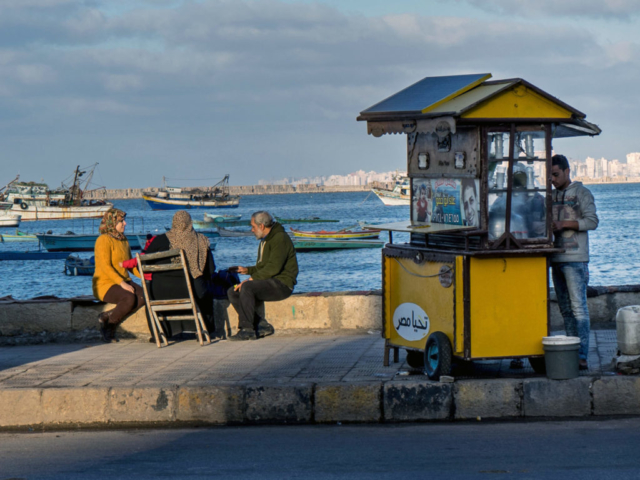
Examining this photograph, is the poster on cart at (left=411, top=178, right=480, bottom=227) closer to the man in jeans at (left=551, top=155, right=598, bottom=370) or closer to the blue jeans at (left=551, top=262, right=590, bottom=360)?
the man in jeans at (left=551, top=155, right=598, bottom=370)

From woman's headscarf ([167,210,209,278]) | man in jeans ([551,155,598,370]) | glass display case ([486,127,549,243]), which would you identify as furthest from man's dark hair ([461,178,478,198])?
woman's headscarf ([167,210,209,278])

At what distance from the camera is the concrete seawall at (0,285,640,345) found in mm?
9672

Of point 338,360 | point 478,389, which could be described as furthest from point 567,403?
point 338,360

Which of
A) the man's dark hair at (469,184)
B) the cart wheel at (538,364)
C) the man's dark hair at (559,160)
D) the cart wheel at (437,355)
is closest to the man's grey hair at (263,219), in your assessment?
the man's dark hair at (469,184)

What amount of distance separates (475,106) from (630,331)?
216 cm

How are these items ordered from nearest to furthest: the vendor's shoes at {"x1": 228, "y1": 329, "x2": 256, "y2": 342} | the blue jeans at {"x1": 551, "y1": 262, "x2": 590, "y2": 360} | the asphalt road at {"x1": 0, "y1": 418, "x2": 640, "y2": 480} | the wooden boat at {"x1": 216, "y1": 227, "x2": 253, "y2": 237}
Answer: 1. the asphalt road at {"x1": 0, "y1": 418, "x2": 640, "y2": 480}
2. the blue jeans at {"x1": 551, "y1": 262, "x2": 590, "y2": 360}
3. the vendor's shoes at {"x1": 228, "y1": 329, "x2": 256, "y2": 342}
4. the wooden boat at {"x1": 216, "y1": 227, "x2": 253, "y2": 237}

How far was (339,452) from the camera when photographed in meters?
5.64

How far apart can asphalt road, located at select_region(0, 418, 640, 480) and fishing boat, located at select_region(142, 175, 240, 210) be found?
484 feet

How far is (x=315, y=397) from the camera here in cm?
663

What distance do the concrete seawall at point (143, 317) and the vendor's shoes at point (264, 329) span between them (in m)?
0.09

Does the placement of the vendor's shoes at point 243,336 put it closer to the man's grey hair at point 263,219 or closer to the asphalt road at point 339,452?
the man's grey hair at point 263,219

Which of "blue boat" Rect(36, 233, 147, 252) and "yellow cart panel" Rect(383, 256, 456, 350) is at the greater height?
"yellow cart panel" Rect(383, 256, 456, 350)

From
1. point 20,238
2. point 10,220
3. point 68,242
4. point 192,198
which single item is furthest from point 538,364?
point 192,198

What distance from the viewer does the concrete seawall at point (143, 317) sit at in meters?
9.67
